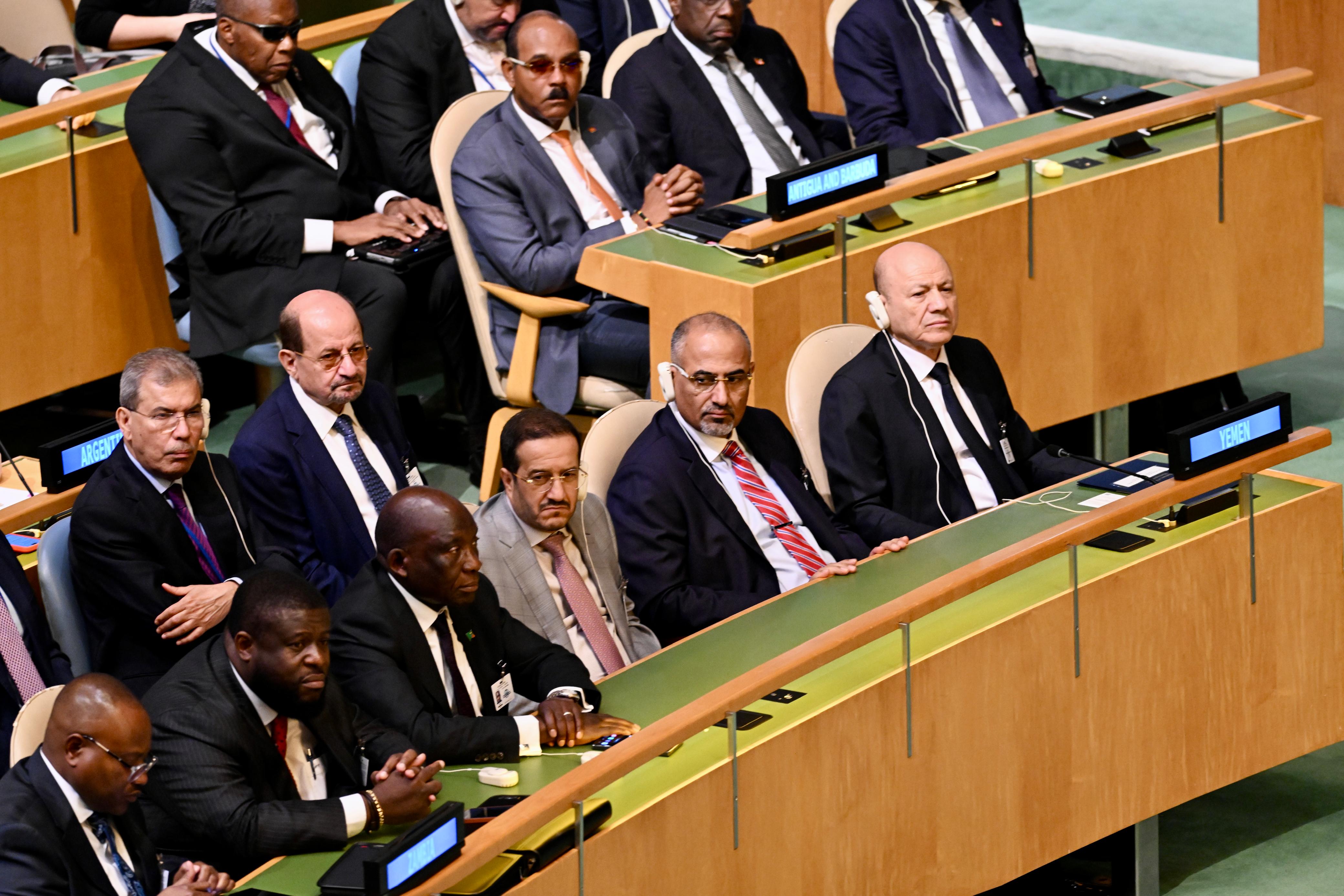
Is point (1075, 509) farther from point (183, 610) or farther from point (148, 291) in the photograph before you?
point (148, 291)

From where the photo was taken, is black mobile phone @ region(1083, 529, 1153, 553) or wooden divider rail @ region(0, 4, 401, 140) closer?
black mobile phone @ region(1083, 529, 1153, 553)

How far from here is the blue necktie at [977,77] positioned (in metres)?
5.50

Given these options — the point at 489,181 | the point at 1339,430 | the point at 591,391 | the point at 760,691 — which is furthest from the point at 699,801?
the point at 1339,430

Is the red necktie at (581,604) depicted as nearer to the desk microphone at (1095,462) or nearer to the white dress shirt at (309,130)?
the desk microphone at (1095,462)

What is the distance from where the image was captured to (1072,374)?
4.84 metres

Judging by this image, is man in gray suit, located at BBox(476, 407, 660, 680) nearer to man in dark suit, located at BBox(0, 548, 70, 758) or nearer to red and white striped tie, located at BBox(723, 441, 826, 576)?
red and white striped tie, located at BBox(723, 441, 826, 576)

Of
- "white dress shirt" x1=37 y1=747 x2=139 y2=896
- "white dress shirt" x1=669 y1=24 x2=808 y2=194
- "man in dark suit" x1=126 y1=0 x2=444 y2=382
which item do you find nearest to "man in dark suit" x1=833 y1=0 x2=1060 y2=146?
"white dress shirt" x1=669 y1=24 x2=808 y2=194

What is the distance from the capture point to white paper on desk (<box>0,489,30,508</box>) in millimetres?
4016

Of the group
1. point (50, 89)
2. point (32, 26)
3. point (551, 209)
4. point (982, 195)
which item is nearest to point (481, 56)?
point (551, 209)

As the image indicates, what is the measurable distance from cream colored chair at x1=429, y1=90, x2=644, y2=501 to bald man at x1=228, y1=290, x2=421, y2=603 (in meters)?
0.60

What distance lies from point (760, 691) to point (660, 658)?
0.47 meters

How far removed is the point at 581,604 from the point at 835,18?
2411 millimetres

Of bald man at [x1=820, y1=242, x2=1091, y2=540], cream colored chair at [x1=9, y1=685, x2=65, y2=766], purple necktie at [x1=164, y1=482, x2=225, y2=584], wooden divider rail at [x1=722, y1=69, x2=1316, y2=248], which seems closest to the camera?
cream colored chair at [x1=9, y1=685, x2=65, y2=766]

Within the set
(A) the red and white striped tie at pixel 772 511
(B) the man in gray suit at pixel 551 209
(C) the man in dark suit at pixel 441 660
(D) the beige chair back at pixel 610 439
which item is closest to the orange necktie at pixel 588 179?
(B) the man in gray suit at pixel 551 209
